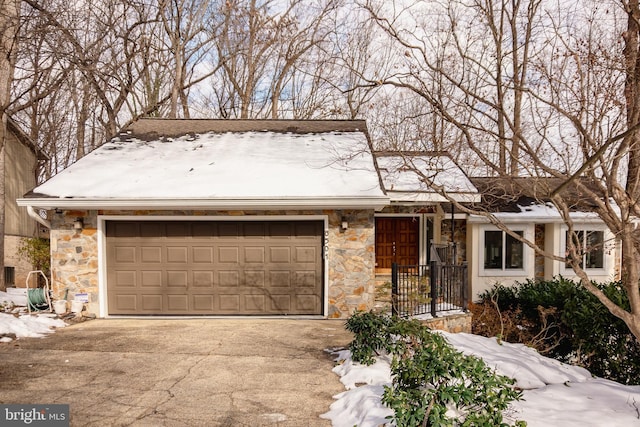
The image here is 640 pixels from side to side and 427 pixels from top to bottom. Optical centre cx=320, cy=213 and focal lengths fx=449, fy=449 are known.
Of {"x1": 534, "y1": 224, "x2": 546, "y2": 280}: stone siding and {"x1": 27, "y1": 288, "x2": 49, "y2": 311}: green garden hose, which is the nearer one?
{"x1": 27, "y1": 288, "x2": 49, "y2": 311}: green garden hose

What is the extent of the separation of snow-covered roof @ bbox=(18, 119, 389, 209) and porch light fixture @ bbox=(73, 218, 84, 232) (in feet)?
1.79

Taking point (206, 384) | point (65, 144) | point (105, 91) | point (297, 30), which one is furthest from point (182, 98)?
Result: point (206, 384)

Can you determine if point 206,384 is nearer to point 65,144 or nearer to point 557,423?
point 557,423

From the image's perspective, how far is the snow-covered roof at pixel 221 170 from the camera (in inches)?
329

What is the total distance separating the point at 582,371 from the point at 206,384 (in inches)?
188

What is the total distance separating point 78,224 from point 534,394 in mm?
8297

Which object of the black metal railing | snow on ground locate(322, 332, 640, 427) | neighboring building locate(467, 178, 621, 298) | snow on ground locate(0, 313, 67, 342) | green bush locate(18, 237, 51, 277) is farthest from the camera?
neighboring building locate(467, 178, 621, 298)

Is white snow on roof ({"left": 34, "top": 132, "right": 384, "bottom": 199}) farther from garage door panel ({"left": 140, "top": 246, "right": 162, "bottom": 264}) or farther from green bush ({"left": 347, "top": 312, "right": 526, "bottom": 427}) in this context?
green bush ({"left": 347, "top": 312, "right": 526, "bottom": 427})

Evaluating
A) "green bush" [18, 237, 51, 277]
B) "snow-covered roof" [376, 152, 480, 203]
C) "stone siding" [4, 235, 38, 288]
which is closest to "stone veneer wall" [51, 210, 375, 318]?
"snow-covered roof" [376, 152, 480, 203]

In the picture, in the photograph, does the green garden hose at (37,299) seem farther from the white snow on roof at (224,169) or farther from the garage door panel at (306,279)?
the garage door panel at (306,279)

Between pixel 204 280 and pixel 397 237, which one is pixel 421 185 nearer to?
pixel 397 237

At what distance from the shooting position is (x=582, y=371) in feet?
19.2

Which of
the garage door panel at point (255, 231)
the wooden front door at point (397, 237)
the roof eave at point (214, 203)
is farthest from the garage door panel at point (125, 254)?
the wooden front door at point (397, 237)

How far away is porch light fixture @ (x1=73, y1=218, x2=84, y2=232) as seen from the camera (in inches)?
348
